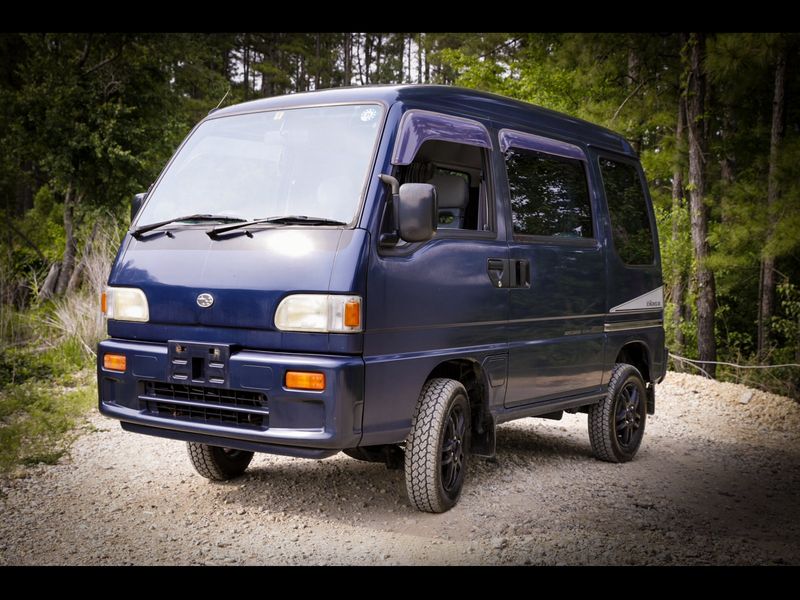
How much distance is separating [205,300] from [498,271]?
1951mm

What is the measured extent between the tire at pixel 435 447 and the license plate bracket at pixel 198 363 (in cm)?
118

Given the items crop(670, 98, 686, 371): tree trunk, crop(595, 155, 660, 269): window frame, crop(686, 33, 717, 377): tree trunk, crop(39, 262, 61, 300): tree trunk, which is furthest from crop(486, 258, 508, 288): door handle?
crop(39, 262, 61, 300): tree trunk

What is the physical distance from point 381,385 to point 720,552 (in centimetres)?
216

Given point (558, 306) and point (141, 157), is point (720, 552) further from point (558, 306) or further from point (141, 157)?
point (141, 157)

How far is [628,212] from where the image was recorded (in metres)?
7.56

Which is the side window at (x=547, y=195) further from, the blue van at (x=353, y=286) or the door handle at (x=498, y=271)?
the door handle at (x=498, y=271)

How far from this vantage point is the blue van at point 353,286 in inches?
179

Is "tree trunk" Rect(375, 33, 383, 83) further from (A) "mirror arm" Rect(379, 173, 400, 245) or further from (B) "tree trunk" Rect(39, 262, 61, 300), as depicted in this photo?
(A) "mirror arm" Rect(379, 173, 400, 245)

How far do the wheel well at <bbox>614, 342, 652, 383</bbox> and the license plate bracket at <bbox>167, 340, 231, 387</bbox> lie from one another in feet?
13.5

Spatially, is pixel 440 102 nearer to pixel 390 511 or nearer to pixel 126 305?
pixel 126 305

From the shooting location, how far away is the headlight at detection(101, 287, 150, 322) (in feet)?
16.6

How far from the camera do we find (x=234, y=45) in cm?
3347

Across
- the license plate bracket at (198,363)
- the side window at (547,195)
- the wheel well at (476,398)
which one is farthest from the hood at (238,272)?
the side window at (547,195)
